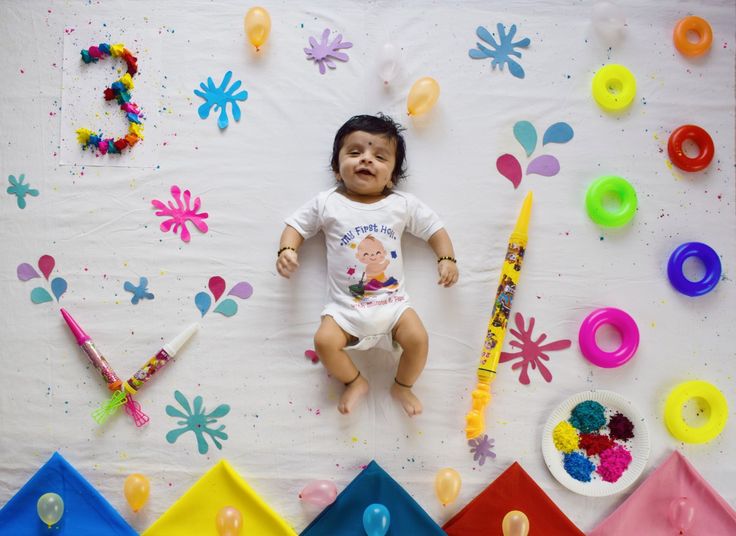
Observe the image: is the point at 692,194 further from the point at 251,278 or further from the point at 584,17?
the point at 251,278

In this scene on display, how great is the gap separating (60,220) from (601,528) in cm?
123

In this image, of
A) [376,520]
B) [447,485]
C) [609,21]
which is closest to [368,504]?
[376,520]

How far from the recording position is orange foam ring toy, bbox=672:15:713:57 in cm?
136

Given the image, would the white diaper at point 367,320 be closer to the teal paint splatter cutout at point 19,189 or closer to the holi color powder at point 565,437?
the holi color powder at point 565,437

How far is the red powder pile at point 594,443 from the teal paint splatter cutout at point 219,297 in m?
0.72

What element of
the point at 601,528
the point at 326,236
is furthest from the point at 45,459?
the point at 601,528

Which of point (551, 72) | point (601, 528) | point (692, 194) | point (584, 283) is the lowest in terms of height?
point (601, 528)

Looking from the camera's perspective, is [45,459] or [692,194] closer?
[45,459]

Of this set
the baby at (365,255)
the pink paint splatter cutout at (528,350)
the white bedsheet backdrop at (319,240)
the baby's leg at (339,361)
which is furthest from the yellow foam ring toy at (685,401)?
the baby's leg at (339,361)

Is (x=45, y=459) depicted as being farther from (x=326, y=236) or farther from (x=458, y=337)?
(x=458, y=337)

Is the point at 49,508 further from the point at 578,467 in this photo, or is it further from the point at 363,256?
the point at 578,467

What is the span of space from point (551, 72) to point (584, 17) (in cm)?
14

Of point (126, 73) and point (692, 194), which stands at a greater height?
point (126, 73)

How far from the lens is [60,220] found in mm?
1272
